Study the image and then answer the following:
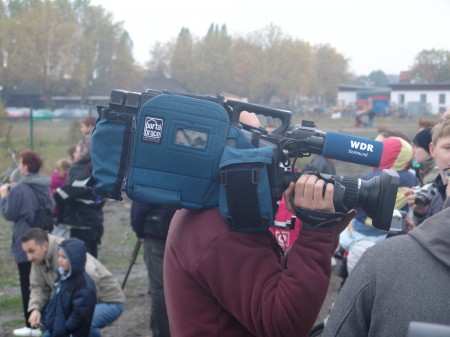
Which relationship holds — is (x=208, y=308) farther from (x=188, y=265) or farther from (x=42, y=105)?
(x=42, y=105)

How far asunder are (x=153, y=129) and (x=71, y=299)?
3573 millimetres

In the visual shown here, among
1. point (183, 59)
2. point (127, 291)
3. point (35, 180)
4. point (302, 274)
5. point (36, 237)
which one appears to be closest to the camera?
point (302, 274)

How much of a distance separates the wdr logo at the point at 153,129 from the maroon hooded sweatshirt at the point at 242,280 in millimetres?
317

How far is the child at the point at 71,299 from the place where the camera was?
543 centimetres

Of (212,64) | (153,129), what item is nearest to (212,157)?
(153,129)

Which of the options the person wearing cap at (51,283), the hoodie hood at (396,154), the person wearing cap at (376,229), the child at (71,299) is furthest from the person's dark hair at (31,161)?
the hoodie hood at (396,154)

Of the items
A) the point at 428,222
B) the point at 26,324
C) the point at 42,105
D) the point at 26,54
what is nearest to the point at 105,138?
the point at 428,222

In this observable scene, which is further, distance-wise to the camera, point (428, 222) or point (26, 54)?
point (26, 54)

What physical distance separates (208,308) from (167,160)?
0.53m

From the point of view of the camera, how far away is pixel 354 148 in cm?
223

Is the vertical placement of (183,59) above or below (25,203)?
above

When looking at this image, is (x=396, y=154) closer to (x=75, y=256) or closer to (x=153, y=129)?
(x=75, y=256)

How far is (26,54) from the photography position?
23016 millimetres

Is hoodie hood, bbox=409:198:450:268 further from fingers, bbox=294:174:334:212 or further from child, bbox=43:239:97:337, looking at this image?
child, bbox=43:239:97:337
